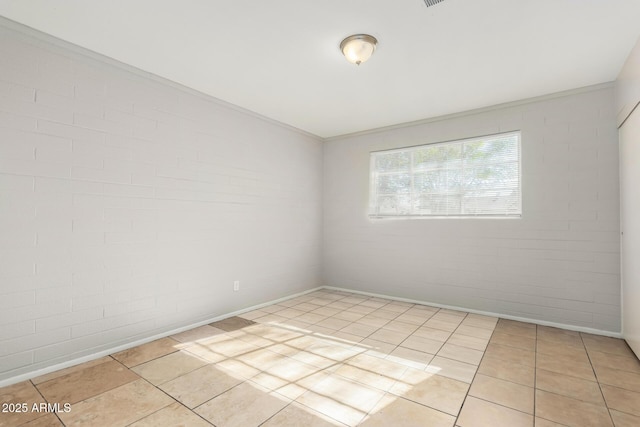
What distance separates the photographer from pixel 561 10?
85.2 inches

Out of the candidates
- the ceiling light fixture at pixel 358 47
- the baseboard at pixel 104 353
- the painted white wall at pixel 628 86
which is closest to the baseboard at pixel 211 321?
the baseboard at pixel 104 353

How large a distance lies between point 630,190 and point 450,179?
1.84 m

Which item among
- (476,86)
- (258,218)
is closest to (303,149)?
(258,218)

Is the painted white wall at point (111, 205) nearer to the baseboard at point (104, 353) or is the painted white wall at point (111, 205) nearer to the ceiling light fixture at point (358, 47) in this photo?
the baseboard at point (104, 353)

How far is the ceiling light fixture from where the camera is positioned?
2492mm

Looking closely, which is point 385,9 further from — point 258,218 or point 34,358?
point 34,358

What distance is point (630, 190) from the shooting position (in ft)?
9.28

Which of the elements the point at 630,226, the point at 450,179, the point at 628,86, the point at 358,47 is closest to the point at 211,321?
the point at 358,47

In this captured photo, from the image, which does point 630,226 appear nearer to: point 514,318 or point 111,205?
point 514,318

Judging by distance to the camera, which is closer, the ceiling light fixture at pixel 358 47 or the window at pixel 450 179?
the ceiling light fixture at pixel 358 47

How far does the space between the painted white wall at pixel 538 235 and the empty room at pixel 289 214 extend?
2 centimetres

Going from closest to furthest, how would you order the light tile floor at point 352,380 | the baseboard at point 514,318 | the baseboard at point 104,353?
the light tile floor at point 352,380 < the baseboard at point 104,353 < the baseboard at point 514,318

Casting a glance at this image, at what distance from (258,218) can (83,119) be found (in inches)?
88.5

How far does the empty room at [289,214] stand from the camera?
2.16 m
